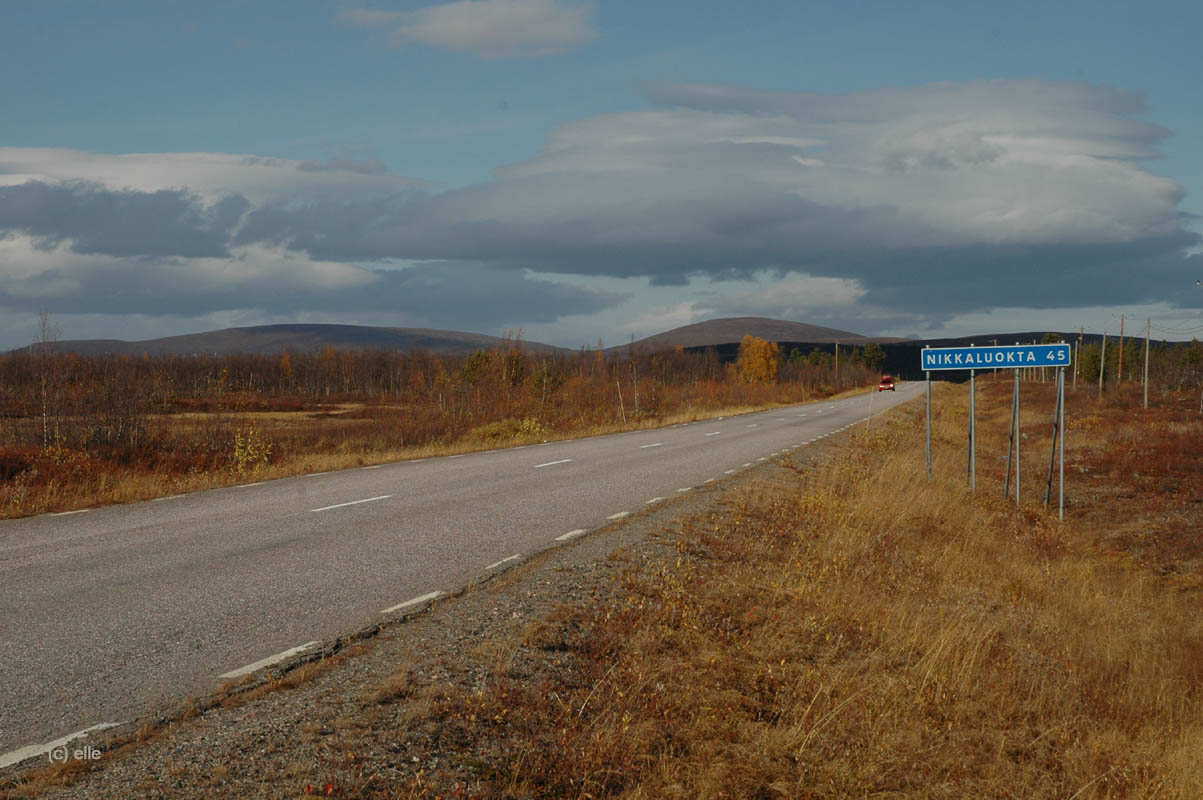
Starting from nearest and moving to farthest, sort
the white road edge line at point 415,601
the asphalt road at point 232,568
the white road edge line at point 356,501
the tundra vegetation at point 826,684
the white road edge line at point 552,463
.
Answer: the tundra vegetation at point 826,684 < the asphalt road at point 232,568 < the white road edge line at point 415,601 < the white road edge line at point 356,501 < the white road edge line at point 552,463

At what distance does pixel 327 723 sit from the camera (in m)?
4.58

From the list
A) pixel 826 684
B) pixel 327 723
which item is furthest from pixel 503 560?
pixel 327 723

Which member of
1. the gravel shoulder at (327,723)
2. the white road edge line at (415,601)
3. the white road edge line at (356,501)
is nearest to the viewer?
the gravel shoulder at (327,723)

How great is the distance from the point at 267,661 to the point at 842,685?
3.89 metres

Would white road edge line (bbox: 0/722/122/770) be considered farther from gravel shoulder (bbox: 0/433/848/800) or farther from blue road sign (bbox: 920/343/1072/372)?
blue road sign (bbox: 920/343/1072/372)

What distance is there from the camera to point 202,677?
210 inches

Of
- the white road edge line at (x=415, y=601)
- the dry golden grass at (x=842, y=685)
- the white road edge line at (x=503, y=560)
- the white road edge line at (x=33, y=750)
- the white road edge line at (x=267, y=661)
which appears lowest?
the dry golden grass at (x=842, y=685)

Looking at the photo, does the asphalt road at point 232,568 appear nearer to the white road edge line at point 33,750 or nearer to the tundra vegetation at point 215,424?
the white road edge line at point 33,750

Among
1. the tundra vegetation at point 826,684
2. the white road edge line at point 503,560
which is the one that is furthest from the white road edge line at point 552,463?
the white road edge line at point 503,560

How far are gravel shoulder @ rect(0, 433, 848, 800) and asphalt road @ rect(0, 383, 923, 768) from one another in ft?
1.11

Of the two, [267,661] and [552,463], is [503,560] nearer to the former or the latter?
[267,661]

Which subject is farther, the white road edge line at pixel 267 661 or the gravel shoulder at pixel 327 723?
the white road edge line at pixel 267 661

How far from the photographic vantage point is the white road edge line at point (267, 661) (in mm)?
5398

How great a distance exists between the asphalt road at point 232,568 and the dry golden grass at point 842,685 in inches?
69.0
